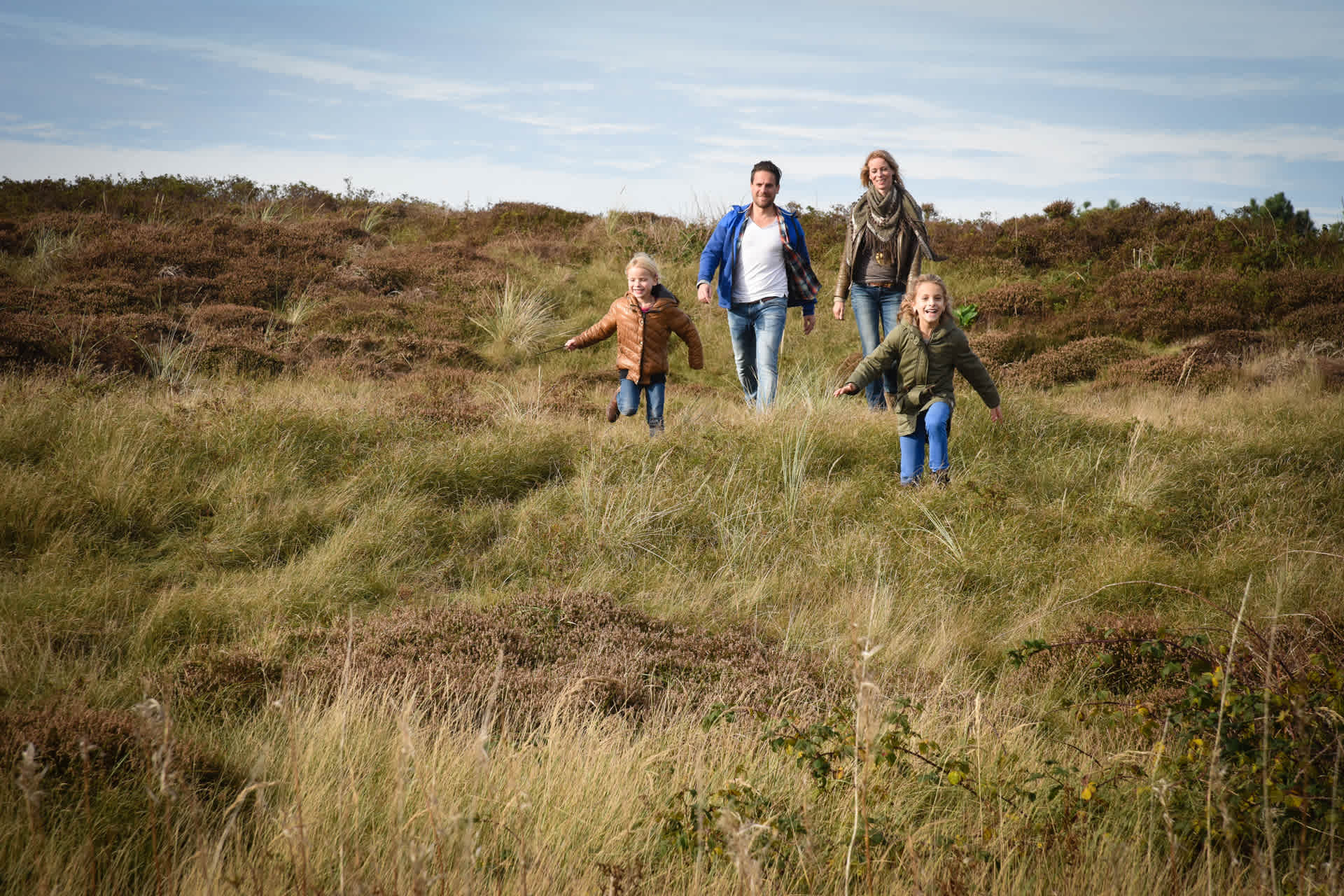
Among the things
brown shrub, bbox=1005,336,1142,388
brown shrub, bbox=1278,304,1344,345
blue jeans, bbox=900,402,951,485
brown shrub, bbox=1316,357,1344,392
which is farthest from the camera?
brown shrub, bbox=1278,304,1344,345

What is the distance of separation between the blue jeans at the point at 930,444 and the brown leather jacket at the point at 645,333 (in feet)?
6.45

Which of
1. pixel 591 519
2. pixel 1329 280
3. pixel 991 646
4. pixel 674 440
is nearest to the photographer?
pixel 991 646

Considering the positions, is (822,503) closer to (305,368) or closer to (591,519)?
(591,519)

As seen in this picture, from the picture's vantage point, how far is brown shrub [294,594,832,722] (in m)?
3.52

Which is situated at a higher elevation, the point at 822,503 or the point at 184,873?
the point at 822,503

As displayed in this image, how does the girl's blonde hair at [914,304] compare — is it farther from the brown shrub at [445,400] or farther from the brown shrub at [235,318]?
the brown shrub at [235,318]

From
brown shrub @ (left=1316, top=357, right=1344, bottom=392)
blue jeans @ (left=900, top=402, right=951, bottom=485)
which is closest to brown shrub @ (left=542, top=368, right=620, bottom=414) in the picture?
blue jeans @ (left=900, top=402, right=951, bottom=485)

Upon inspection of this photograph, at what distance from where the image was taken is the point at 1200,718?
2.57 metres

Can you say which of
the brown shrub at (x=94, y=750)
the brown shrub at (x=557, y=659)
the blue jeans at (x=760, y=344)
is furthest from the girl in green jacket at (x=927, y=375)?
the brown shrub at (x=94, y=750)

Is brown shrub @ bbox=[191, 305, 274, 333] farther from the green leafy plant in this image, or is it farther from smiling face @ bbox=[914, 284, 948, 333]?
the green leafy plant

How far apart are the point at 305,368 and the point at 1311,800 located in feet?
31.4

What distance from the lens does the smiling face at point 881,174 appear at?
7.78 metres

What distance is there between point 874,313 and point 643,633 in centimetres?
496

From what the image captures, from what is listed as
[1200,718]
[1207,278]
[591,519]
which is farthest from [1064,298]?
[1200,718]
